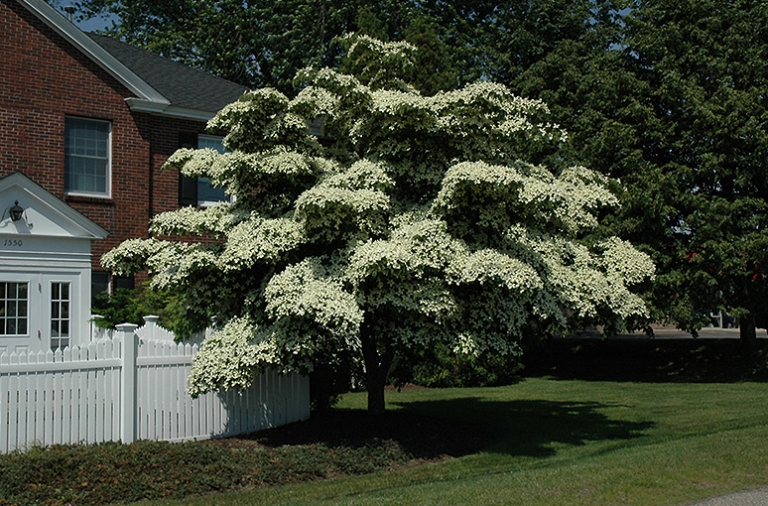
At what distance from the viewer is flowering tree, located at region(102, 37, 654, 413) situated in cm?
953

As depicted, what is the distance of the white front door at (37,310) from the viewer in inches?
561

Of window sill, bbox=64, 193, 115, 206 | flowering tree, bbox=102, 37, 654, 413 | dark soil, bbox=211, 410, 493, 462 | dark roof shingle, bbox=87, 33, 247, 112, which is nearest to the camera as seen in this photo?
flowering tree, bbox=102, 37, 654, 413

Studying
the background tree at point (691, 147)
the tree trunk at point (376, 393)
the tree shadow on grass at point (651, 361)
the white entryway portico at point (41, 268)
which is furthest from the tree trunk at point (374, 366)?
the tree shadow on grass at point (651, 361)

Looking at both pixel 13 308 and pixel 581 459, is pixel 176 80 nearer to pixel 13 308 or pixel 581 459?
pixel 13 308

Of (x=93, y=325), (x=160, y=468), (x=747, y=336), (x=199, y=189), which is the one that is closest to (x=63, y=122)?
(x=199, y=189)

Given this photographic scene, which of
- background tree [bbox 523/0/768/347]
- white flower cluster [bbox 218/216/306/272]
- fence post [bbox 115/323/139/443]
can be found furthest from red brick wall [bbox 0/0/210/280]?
background tree [bbox 523/0/768/347]

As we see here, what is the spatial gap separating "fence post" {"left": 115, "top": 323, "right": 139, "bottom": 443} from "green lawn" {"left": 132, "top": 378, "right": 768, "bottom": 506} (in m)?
2.16

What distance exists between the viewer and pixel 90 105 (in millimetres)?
16938

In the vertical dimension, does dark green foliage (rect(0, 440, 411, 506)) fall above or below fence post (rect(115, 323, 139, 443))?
below

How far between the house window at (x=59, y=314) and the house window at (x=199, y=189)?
4.07 metres

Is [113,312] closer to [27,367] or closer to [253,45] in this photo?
[27,367]

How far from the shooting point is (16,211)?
14.1 meters

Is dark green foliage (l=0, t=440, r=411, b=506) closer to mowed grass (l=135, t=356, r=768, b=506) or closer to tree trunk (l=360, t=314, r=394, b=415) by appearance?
mowed grass (l=135, t=356, r=768, b=506)

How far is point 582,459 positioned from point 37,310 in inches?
413
